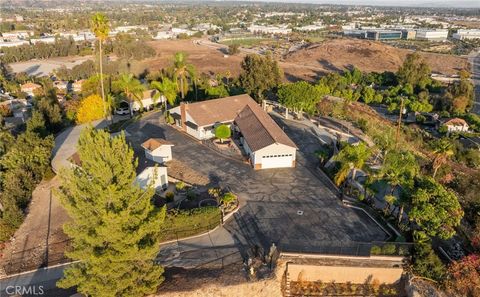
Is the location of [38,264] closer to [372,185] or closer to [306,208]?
[306,208]

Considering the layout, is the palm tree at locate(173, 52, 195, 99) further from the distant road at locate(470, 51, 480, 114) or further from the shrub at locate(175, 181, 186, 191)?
the distant road at locate(470, 51, 480, 114)

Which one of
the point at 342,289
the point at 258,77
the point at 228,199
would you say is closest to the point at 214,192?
the point at 228,199

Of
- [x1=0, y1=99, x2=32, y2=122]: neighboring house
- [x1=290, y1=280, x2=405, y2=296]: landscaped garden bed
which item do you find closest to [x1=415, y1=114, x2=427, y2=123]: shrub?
[x1=290, y1=280, x2=405, y2=296]: landscaped garden bed

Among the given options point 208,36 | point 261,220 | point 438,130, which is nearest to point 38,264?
point 261,220

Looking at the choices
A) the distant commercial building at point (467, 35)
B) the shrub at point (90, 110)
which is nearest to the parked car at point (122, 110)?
the shrub at point (90, 110)

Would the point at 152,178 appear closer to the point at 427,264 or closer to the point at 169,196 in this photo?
the point at 169,196

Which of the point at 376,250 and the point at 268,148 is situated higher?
the point at 268,148
